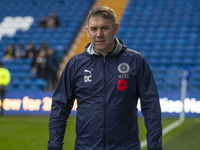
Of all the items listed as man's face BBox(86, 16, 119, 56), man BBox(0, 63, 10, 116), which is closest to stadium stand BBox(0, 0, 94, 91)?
man BBox(0, 63, 10, 116)

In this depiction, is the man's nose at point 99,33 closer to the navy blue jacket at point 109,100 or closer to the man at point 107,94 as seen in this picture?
the man at point 107,94

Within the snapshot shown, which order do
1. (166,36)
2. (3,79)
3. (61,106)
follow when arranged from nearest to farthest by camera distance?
(61,106), (3,79), (166,36)

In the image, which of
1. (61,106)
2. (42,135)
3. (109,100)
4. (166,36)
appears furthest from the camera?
(166,36)

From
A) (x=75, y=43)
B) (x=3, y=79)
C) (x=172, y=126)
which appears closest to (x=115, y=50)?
(x=172, y=126)

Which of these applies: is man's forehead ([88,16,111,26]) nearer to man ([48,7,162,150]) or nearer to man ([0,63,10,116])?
man ([48,7,162,150])

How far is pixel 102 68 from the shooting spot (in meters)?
2.71

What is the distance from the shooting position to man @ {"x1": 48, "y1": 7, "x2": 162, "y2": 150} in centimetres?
263

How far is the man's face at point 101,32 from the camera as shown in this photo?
2650mm

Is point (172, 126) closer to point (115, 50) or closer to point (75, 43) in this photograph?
point (115, 50)

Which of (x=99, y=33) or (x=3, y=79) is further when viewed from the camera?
(x=3, y=79)

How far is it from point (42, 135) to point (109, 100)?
669 cm

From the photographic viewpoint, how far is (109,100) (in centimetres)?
264

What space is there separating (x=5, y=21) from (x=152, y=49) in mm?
8862

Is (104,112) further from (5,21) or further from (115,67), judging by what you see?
(5,21)
